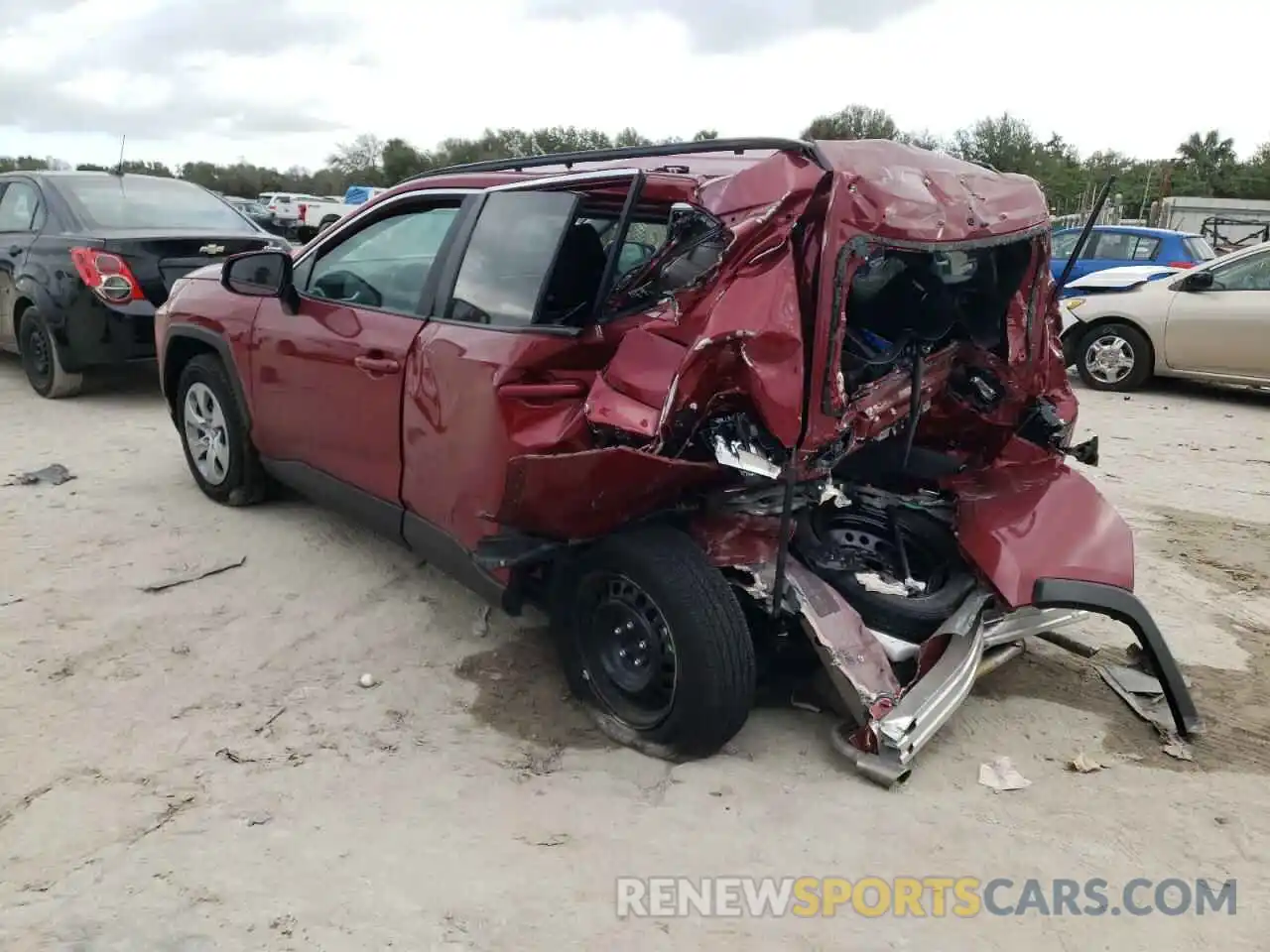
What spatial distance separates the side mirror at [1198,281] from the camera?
8750mm

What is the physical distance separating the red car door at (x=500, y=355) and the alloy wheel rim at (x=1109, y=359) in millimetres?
7769

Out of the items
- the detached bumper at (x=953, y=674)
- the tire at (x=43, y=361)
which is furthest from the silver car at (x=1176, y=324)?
the tire at (x=43, y=361)

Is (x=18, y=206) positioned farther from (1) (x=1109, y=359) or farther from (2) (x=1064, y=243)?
(2) (x=1064, y=243)

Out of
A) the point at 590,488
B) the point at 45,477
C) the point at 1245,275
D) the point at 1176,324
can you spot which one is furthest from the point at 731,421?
the point at 1245,275

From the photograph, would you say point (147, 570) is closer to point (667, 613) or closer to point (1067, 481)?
point (667, 613)

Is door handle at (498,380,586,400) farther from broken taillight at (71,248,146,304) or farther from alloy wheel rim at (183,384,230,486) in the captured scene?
broken taillight at (71,248,146,304)

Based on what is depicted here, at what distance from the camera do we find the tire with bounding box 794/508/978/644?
3.14 meters

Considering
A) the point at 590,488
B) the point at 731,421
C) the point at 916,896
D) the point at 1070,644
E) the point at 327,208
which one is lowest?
the point at 916,896

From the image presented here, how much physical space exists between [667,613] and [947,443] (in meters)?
1.86

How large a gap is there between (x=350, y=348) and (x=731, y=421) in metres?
1.74

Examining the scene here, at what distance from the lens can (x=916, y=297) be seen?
324 cm

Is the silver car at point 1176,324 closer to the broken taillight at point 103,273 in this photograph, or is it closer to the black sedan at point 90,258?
the black sedan at point 90,258

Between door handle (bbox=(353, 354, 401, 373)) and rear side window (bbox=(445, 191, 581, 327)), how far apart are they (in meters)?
0.33

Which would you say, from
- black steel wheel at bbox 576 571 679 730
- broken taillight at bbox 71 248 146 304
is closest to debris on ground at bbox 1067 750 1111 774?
black steel wheel at bbox 576 571 679 730
